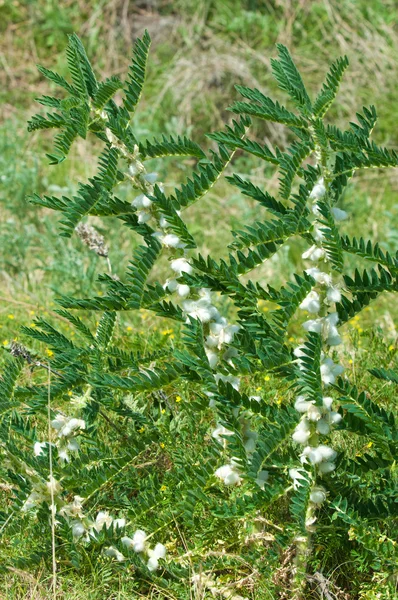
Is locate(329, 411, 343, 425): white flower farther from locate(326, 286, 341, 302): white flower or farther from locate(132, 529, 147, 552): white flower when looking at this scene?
locate(132, 529, 147, 552): white flower

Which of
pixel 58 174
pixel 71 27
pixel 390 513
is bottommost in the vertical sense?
pixel 58 174

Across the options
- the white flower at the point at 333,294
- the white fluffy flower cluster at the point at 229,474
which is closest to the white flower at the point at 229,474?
the white fluffy flower cluster at the point at 229,474

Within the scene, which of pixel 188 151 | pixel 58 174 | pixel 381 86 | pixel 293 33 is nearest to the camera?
pixel 188 151

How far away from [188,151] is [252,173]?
3810 millimetres

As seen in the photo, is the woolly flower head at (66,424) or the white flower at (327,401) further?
the woolly flower head at (66,424)

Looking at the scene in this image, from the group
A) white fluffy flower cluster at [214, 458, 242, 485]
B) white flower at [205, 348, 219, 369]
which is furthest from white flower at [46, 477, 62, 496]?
white flower at [205, 348, 219, 369]

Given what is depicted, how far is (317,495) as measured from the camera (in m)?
1.97

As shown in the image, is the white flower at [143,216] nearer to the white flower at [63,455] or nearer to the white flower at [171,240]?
the white flower at [171,240]

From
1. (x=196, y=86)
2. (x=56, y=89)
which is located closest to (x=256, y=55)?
(x=196, y=86)

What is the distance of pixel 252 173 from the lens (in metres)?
5.79

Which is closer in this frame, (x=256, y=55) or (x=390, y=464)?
(x=390, y=464)

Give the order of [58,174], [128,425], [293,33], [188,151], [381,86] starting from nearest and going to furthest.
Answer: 1. [188,151]
2. [128,425]
3. [58,174]
4. [381,86]
5. [293,33]

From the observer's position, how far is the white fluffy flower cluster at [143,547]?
7.11ft

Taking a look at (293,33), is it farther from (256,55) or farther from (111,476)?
(111,476)
